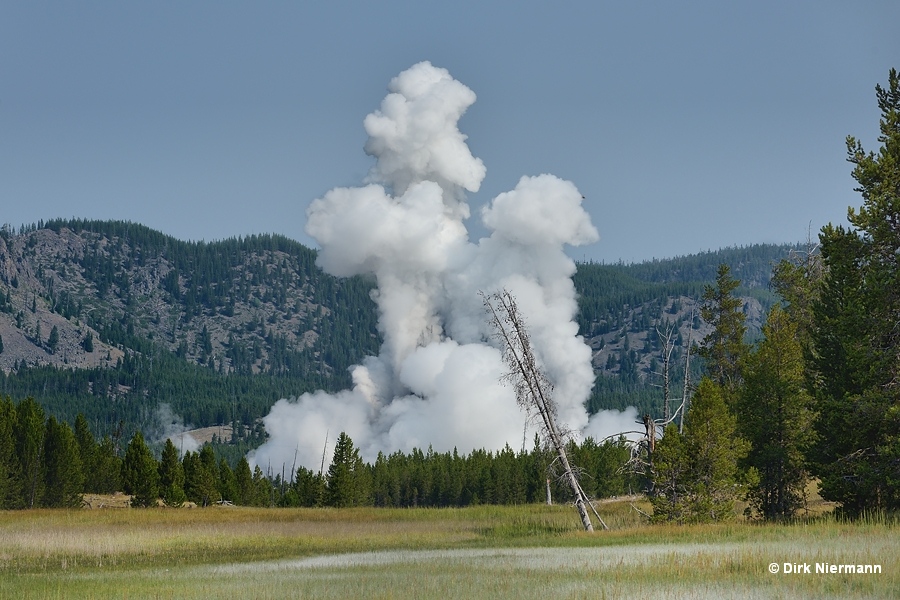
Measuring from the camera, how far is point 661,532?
36062 mm

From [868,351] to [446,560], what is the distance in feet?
53.6

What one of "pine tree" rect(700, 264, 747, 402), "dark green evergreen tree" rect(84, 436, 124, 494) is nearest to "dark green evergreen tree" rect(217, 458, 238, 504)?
"dark green evergreen tree" rect(84, 436, 124, 494)

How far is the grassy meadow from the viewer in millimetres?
20203

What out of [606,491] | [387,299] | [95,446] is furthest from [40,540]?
[387,299]

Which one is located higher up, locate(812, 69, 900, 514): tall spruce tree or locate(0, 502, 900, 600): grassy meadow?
locate(812, 69, 900, 514): tall spruce tree

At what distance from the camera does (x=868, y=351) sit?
3300 cm

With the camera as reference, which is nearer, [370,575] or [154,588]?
[154,588]

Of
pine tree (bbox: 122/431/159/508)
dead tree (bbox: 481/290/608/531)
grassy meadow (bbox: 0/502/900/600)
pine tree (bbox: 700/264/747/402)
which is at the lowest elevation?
grassy meadow (bbox: 0/502/900/600)

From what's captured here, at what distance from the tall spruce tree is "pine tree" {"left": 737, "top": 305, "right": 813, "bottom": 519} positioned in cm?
649

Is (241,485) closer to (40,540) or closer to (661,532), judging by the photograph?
(40,540)

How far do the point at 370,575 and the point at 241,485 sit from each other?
91.4 m

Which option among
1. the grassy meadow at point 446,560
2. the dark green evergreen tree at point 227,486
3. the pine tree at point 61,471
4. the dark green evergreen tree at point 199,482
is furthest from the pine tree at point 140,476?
the grassy meadow at point 446,560

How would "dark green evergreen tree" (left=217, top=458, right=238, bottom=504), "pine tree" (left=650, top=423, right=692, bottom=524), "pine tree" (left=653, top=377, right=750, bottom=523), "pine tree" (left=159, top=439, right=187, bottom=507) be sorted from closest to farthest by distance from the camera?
"pine tree" (left=653, top=377, right=750, bottom=523)
"pine tree" (left=650, top=423, right=692, bottom=524)
"pine tree" (left=159, top=439, right=187, bottom=507)
"dark green evergreen tree" (left=217, top=458, right=238, bottom=504)

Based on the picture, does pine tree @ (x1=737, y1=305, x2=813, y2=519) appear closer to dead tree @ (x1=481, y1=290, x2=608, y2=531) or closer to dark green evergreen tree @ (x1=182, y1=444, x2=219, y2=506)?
dead tree @ (x1=481, y1=290, x2=608, y2=531)
